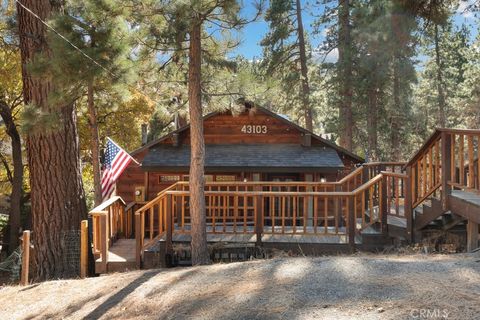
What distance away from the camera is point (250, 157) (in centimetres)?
1327

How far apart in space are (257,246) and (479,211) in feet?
12.1

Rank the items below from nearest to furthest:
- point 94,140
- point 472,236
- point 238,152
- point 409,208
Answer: point 472,236 → point 409,208 → point 94,140 → point 238,152

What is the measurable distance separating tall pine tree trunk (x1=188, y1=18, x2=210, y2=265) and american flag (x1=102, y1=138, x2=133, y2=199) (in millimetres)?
2883

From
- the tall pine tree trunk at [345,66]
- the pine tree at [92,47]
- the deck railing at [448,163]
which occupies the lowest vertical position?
the deck railing at [448,163]

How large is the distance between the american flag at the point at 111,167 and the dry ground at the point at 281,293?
9.72ft

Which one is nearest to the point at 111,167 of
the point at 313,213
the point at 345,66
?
the point at 313,213

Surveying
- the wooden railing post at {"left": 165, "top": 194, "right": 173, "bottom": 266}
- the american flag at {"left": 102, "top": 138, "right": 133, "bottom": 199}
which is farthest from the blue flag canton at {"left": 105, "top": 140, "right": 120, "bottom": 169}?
the wooden railing post at {"left": 165, "top": 194, "right": 173, "bottom": 266}

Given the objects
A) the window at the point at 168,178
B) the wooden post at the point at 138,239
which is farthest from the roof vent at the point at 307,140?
the wooden post at the point at 138,239

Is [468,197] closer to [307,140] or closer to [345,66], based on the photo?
[307,140]

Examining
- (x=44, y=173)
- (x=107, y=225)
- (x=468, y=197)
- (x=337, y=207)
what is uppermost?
(x=44, y=173)

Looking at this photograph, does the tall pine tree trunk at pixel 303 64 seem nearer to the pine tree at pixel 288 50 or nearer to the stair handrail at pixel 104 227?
the pine tree at pixel 288 50

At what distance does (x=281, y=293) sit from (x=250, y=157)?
353 inches

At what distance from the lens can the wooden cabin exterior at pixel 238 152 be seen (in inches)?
517

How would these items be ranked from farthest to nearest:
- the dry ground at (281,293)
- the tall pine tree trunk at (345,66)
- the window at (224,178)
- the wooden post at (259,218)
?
the tall pine tree trunk at (345,66), the window at (224,178), the wooden post at (259,218), the dry ground at (281,293)
